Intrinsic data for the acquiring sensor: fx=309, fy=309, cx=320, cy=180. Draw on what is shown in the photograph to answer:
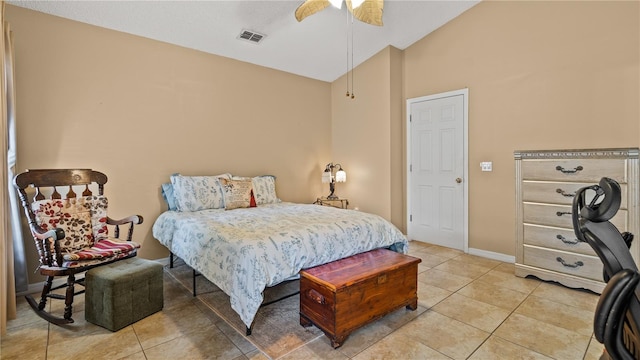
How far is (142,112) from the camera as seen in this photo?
346cm

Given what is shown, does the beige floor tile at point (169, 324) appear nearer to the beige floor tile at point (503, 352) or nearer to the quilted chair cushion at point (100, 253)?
the quilted chair cushion at point (100, 253)

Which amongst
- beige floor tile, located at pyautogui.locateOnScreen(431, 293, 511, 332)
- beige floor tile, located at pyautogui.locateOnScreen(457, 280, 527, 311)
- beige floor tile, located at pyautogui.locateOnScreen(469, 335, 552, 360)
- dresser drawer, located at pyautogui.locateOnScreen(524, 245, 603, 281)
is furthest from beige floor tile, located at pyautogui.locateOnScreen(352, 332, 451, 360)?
dresser drawer, located at pyautogui.locateOnScreen(524, 245, 603, 281)

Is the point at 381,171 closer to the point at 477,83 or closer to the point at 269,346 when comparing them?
the point at 477,83

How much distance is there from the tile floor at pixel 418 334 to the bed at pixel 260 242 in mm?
355

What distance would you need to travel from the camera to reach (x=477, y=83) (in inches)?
152

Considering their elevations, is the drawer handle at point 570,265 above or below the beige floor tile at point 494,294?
above

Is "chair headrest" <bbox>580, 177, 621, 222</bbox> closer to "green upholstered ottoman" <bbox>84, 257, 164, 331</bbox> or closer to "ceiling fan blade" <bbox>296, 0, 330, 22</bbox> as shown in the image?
"ceiling fan blade" <bbox>296, 0, 330, 22</bbox>

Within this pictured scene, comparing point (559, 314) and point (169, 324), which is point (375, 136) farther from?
point (169, 324)

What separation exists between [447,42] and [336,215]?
2.93m

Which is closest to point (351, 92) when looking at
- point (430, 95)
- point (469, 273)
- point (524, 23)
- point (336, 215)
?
point (430, 95)

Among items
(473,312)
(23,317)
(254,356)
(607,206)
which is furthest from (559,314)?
(23,317)

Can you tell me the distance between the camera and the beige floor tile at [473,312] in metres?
2.28

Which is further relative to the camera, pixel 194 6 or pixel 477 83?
pixel 477 83

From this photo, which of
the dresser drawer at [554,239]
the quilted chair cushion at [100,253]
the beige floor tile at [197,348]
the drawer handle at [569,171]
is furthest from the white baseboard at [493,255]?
the quilted chair cushion at [100,253]
